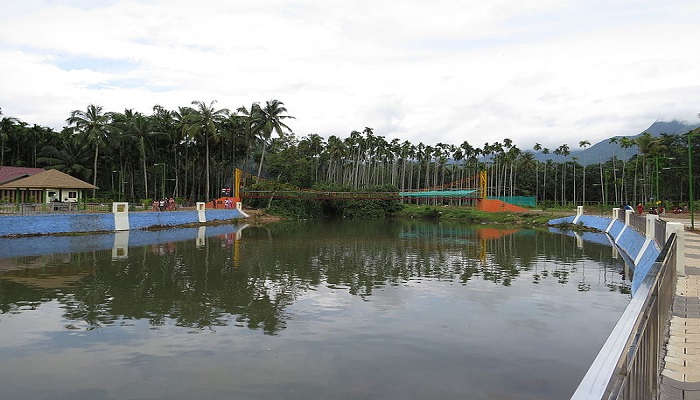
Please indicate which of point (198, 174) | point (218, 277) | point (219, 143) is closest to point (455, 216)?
point (219, 143)

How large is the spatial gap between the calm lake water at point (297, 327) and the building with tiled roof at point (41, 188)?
2859cm

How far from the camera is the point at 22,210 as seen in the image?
35250 millimetres

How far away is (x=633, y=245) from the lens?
27.5 meters

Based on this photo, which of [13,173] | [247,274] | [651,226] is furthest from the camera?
[13,173]

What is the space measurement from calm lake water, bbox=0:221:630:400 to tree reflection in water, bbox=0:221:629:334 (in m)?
0.10

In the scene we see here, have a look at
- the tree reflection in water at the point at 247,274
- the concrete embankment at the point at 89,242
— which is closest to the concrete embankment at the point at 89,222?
the concrete embankment at the point at 89,242

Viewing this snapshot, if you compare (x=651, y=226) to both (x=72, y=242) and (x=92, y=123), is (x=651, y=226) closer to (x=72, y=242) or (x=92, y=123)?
(x=72, y=242)

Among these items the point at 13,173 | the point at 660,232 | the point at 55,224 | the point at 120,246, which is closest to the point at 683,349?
the point at 660,232

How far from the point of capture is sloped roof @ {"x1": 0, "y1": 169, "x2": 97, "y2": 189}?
48.3 m

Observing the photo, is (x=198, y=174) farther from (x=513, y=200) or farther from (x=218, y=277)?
(x=218, y=277)

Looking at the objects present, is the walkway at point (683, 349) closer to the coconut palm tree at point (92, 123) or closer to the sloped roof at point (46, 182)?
the sloped roof at point (46, 182)

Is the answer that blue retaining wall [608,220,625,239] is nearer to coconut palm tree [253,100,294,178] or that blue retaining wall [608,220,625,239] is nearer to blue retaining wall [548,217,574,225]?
blue retaining wall [548,217,574,225]

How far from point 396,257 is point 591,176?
8549cm

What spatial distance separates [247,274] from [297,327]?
333 inches
